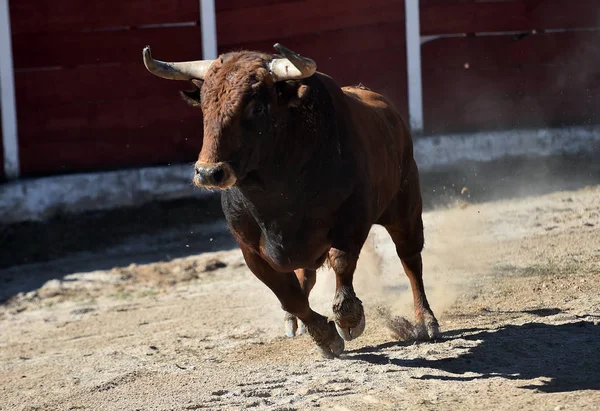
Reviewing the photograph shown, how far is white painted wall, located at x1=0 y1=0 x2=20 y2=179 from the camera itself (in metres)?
9.30

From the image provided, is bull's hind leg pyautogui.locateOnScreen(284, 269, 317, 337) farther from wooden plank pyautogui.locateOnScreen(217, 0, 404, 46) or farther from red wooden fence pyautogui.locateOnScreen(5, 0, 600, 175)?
wooden plank pyautogui.locateOnScreen(217, 0, 404, 46)

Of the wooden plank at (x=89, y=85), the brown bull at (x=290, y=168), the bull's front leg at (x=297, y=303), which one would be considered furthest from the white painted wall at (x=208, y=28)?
the bull's front leg at (x=297, y=303)

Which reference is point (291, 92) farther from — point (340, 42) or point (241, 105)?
point (340, 42)

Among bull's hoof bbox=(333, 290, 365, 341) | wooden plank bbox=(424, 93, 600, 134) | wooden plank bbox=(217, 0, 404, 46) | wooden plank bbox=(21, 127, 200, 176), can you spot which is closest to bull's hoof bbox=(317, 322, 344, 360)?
bull's hoof bbox=(333, 290, 365, 341)

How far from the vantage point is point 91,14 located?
9602 millimetres

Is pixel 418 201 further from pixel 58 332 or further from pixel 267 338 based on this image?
pixel 58 332

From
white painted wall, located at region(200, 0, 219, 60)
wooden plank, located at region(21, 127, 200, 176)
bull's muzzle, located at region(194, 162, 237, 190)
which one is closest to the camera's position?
bull's muzzle, located at region(194, 162, 237, 190)

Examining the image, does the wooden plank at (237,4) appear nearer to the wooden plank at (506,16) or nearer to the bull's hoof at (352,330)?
the wooden plank at (506,16)

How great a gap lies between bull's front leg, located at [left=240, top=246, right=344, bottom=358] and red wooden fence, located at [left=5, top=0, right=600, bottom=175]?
197 inches

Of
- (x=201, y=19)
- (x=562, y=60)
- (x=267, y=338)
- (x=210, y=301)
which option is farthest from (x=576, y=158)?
(x=267, y=338)

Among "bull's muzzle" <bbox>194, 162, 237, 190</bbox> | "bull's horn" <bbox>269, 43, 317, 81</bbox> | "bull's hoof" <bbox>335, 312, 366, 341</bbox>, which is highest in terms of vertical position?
"bull's horn" <bbox>269, 43, 317, 81</bbox>

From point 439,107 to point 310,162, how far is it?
19.8ft

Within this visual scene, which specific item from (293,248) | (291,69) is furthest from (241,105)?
(293,248)

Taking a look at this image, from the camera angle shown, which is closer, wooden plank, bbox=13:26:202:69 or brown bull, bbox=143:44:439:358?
brown bull, bbox=143:44:439:358
